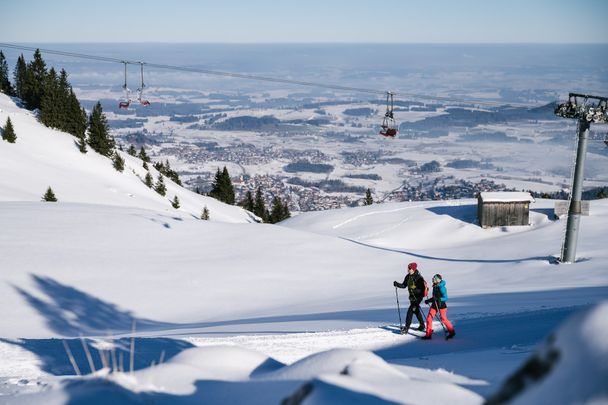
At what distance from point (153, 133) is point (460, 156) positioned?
97.6m

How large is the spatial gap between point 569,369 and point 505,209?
95.2 feet

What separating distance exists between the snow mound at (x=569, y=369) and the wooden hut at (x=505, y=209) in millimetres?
28582

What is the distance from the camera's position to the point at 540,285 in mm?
17344

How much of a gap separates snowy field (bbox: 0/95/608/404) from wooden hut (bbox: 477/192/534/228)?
67cm

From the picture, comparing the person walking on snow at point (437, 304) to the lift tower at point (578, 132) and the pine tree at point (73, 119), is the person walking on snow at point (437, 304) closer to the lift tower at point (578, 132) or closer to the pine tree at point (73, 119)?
the lift tower at point (578, 132)

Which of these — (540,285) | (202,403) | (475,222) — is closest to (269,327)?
(202,403)

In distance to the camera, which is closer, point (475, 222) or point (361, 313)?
point (361, 313)

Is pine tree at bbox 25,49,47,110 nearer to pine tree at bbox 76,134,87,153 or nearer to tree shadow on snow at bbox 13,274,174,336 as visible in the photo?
pine tree at bbox 76,134,87,153

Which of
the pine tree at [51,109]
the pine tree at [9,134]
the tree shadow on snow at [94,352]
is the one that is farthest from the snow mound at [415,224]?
the pine tree at [51,109]

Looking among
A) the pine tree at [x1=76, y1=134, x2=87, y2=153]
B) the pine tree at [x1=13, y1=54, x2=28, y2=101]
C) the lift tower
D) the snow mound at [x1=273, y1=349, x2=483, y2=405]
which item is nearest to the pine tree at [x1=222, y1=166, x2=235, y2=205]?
the pine tree at [x1=76, y1=134, x2=87, y2=153]

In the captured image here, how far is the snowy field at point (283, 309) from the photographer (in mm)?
4219

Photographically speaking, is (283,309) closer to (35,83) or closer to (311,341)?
(311,341)

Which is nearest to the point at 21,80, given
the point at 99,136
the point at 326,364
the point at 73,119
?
the point at 73,119

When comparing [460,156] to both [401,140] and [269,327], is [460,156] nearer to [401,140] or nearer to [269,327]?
[401,140]
